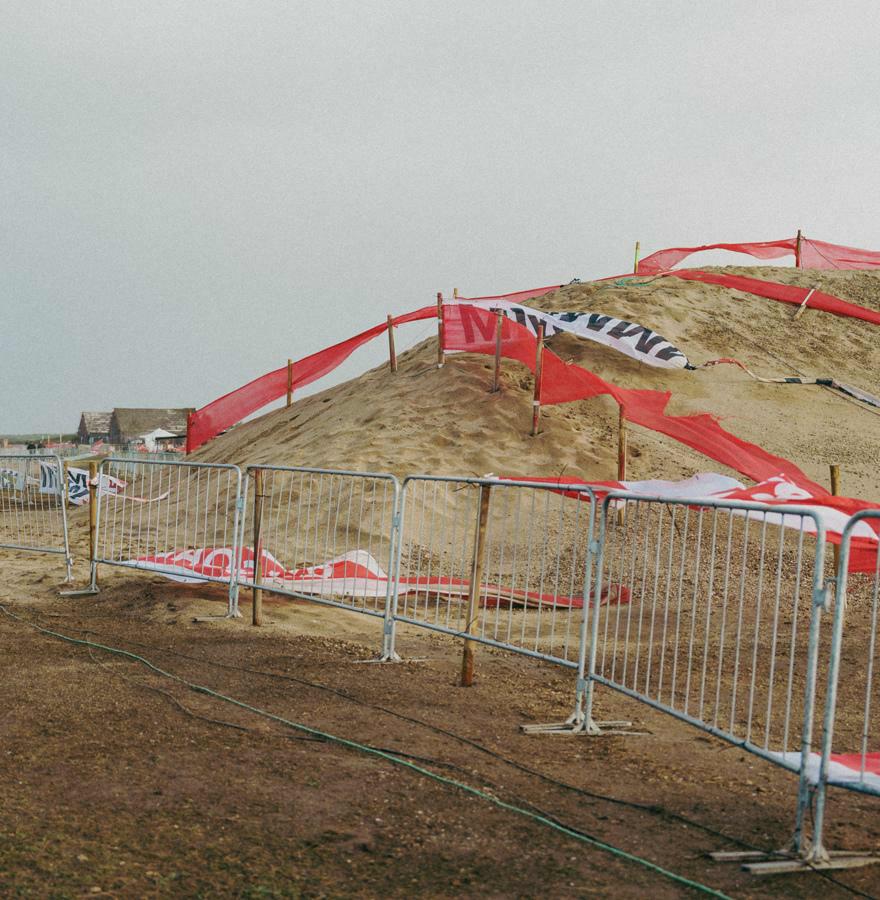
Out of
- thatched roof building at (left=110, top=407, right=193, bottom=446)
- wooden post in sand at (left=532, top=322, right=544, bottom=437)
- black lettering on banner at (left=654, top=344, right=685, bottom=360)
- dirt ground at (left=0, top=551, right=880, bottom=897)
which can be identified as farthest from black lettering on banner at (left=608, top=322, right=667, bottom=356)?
thatched roof building at (left=110, top=407, right=193, bottom=446)

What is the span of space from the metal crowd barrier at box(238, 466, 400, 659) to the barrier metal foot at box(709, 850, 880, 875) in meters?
4.45

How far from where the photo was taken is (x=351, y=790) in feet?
16.4

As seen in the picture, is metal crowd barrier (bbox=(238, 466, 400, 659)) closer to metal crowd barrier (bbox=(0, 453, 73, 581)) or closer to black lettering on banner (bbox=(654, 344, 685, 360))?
metal crowd barrier (bbox=(0, 453, 73, 581))

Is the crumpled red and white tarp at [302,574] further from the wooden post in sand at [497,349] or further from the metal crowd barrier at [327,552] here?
the wooden post in sand at [497,349]

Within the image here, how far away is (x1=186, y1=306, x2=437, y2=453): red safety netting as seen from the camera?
22125 millimetres

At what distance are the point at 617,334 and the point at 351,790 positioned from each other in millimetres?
16951

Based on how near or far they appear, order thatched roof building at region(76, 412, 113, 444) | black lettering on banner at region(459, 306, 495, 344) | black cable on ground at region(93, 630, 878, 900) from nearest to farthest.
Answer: black cable on ground at region(93, 630, 878, 900)
black lettering on banner at region(459, 306, 495, 344)
thatched roof building at region(76, 412, 113, 444)

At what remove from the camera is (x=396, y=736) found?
240 inches

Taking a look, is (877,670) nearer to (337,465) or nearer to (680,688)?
(680,688)

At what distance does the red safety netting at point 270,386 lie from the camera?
72.6ft

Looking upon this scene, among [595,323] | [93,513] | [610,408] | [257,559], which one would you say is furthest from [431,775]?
[595,323]

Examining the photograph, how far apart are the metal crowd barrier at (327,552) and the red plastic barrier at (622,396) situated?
12.8 feet

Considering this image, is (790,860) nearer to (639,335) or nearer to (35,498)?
(35,498)

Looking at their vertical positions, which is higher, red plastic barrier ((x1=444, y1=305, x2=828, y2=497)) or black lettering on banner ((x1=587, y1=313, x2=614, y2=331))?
black lettering on banner ((x1=587, y1=313, x2=614, y2=331))
